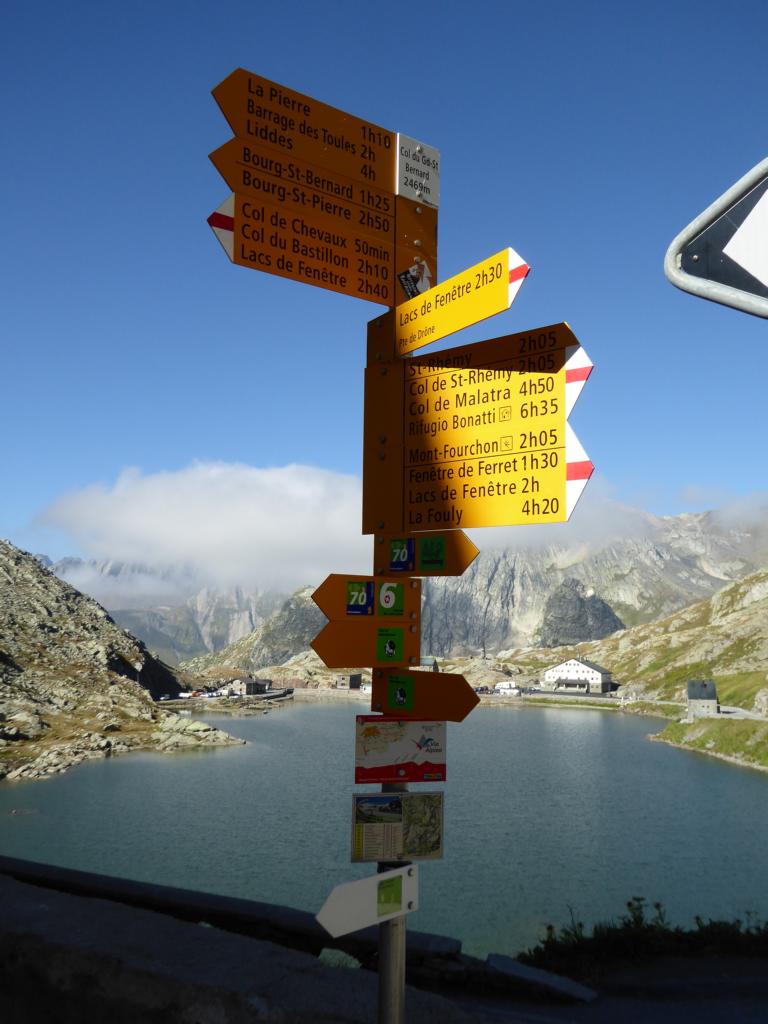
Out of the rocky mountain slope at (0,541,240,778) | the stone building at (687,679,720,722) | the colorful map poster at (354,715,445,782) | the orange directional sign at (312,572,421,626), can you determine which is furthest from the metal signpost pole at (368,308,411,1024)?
the stone building at (687,679,720,722)

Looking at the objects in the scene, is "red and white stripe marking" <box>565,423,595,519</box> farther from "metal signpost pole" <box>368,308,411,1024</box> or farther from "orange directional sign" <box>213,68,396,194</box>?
"orange directional sign" <box>213,68,396,194</box>

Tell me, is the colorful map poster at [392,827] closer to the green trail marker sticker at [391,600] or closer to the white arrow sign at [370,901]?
the white arrow sign at [370,901]

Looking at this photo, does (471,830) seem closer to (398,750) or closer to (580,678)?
(398,750)

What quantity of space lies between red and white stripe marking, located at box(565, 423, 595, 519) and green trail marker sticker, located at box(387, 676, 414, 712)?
1485 mm

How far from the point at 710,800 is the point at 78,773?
59.2 meters

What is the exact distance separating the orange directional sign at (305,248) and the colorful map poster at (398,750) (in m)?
3.11

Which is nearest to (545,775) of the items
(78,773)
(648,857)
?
(648,857)

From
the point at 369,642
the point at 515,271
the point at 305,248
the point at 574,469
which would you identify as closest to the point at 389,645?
the point at 369,642

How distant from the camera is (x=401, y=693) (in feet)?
14.9

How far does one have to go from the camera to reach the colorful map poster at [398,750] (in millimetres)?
4293

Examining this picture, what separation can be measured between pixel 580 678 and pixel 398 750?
198m

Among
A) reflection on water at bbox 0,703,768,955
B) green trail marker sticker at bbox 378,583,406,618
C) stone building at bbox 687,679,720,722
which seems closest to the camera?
green trail marker sticker at bbox 378,583,406,618

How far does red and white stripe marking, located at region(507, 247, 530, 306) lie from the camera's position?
14.4 ft

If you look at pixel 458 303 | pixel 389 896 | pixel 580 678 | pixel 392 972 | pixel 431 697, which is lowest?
pixel 580 678
